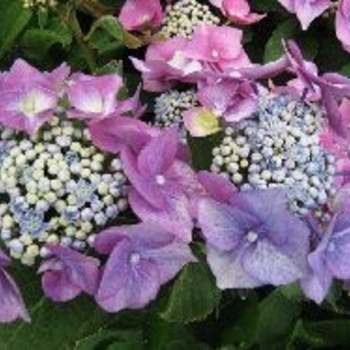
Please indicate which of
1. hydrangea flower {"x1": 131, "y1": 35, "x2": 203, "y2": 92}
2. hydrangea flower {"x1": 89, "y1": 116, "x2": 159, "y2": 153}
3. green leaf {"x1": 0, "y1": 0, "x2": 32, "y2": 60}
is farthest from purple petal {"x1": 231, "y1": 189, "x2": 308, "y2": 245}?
green leaf {"x1": 0, "y1": 0, "x2": 32, "y2": 60}

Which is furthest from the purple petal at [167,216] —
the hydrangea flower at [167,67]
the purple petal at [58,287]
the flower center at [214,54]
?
the flower center at [214,54]

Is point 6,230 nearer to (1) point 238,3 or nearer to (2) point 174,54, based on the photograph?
(2) point 174,54

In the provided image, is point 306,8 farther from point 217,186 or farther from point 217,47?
point 217,186

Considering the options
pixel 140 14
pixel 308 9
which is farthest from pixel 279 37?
pixel 140 14

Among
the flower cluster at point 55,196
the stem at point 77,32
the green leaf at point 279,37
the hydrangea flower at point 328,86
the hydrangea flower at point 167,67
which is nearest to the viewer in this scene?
the flower cluster at point 55,196

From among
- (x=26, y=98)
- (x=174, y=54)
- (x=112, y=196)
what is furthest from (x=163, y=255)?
(x=174, y=54)

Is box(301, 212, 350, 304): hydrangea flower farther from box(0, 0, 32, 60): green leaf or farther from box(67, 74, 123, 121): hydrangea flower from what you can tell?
box(0, 0, 32, 60): green leaf

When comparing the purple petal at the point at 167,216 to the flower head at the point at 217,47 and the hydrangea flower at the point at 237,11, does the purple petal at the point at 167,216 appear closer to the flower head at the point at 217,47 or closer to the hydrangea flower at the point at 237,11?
the flower head at the point at 217,47
